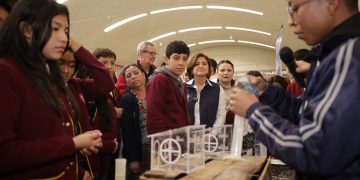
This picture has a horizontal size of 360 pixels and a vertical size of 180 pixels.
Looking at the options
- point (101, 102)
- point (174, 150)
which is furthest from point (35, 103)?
point (101, 102)

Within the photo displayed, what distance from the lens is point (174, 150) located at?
1.77 m

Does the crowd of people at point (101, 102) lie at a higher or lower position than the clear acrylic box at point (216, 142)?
higher

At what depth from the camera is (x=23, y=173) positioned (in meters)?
1.64

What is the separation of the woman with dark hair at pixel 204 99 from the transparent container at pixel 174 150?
2029 mm

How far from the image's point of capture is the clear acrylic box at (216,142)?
2.35 metres

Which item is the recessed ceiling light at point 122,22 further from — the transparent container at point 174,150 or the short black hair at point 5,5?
the transparent container at point 174,150

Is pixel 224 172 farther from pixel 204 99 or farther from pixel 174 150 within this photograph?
pixel 204 99

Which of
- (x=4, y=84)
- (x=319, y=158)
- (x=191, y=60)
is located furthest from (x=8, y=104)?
(x=191, y=60)

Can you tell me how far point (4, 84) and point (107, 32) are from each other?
16.7 meters

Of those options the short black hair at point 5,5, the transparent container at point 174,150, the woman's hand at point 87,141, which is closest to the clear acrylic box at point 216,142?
the transparent container at point 174,150

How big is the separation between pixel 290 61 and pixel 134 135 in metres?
2.05

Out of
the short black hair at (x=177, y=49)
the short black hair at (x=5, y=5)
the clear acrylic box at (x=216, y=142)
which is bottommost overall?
the clear acrylic box at (x=216, y=142)

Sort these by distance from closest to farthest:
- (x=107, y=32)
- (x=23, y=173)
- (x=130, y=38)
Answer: (x=23, y=173), (x=107, y=32), (x=130, y=38)

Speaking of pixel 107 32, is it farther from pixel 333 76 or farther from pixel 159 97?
pixel 333 76
